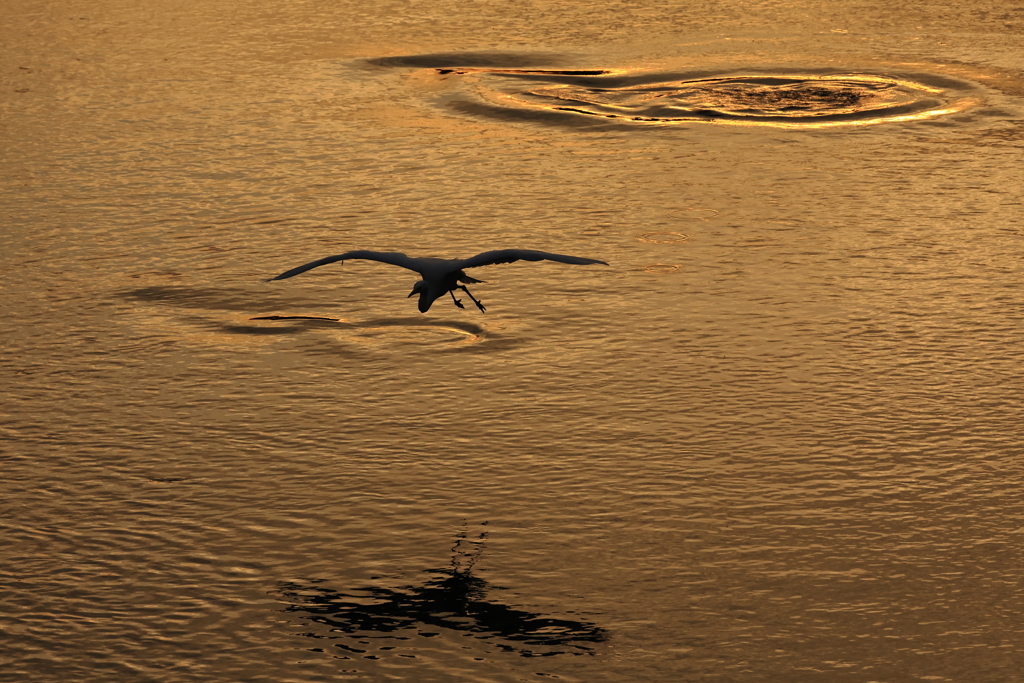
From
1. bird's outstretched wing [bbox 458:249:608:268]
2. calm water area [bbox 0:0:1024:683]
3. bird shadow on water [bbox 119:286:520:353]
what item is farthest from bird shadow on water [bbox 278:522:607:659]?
bird shadow on water [bbox 119:286:520:353]

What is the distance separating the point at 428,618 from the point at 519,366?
309 cm

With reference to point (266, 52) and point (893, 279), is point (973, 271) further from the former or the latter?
point (266, 52)

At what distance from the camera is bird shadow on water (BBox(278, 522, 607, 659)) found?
7.26 metres

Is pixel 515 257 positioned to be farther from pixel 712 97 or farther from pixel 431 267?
pixel 712 97

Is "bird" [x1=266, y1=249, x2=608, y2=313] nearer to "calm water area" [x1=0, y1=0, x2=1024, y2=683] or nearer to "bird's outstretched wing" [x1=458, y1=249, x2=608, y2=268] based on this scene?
"bird's outstretched wing" [x1=458, y1=249, x2=608, y2=268]

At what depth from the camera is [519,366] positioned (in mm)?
10273

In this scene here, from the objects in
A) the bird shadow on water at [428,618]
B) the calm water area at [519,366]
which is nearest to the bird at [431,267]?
the calm water area at [519,366]

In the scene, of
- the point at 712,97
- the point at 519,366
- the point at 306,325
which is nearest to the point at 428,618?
the point at 519,366

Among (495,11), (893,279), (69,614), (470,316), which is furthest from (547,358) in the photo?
(495,11)

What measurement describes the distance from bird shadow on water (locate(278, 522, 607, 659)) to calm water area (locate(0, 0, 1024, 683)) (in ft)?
0.07

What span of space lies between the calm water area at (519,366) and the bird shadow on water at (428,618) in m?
0.02

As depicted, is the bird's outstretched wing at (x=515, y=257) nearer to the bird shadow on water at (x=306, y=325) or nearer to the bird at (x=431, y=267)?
the bird at (x=431, y=267)

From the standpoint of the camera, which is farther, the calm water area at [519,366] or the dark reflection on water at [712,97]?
Result: the dark reflection on water at [712,97]

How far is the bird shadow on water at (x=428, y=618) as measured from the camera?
726 cm
